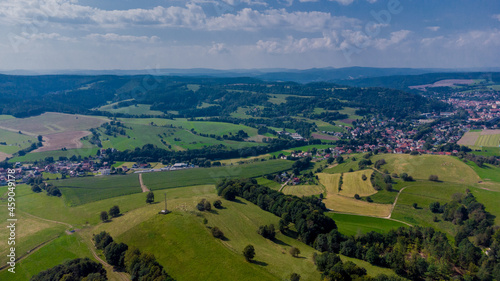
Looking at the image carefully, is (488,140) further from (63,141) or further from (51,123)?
(51,123)

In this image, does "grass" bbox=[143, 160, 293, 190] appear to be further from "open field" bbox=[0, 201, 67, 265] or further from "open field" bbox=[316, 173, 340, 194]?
"open field" bbox=[0, 201, 67, 265]

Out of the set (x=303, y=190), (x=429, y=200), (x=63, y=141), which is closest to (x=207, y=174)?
(x=303, y=190)

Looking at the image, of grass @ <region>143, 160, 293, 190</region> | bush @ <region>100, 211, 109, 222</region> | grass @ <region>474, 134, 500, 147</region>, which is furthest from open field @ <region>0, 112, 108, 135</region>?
grass @ <region>474, 134, 500, 147</region>

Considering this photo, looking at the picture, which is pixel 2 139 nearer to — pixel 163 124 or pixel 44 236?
pixel 163 124

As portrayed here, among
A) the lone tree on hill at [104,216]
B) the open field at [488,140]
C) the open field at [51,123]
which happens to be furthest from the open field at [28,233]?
the open field at [488,140]

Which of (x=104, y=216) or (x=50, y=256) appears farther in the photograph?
(x=104, y=216)

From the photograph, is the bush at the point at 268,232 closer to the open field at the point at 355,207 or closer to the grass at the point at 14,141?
the open field at the point at 355,207

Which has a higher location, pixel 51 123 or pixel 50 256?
pixel 51 123
